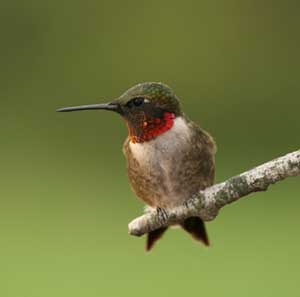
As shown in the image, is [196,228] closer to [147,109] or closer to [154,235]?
[154,235]

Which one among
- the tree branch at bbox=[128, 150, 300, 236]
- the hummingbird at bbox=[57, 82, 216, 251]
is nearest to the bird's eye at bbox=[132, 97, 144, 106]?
the hummingbird at bbox=[57, 82, 216, 251]

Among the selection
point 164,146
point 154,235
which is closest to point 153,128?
point 164,146

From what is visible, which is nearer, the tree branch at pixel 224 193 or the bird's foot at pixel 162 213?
the tree branch at pixel 224 193

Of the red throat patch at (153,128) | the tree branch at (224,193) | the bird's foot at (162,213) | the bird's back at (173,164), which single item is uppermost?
the red throat patch at (153,128)

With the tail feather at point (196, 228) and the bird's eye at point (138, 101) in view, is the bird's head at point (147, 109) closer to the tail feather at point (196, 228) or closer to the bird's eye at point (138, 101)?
the bird's eye at point (138, 101)

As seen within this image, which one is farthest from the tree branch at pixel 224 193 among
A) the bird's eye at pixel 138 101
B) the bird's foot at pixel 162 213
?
the bird's eye at pixel 138 101

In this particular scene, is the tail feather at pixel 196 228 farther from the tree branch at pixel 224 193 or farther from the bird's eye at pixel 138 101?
the bird's eye at pixel 138 101

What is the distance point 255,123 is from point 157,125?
8255mm

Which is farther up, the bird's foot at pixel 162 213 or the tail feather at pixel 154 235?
the bird's foot at pixel 162 213

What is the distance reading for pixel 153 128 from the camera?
109 centimetres

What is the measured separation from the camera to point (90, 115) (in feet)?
32.3

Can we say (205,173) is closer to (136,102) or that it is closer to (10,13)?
(136,102)

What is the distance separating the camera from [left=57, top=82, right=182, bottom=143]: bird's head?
104cm

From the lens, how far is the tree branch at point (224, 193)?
0.95 m
